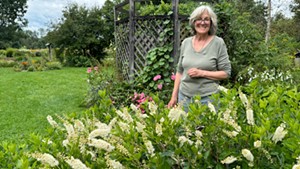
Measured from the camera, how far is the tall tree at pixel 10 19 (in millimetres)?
40531

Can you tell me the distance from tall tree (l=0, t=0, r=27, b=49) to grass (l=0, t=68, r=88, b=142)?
33025 mm

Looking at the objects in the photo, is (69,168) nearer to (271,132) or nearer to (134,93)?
(271,132)

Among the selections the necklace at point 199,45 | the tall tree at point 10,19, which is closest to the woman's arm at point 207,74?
Answer: the necklace at point 199,45

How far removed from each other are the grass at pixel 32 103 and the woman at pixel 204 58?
99.3 inches

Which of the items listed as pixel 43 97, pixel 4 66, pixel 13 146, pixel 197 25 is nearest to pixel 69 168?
A: pixel 13 146

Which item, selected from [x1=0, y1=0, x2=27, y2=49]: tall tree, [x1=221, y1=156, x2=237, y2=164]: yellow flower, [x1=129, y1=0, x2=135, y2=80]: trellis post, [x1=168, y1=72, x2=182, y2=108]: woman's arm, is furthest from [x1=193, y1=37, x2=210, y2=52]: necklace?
[x1=0, y1=0, x2=27, y2=49]: tall tree

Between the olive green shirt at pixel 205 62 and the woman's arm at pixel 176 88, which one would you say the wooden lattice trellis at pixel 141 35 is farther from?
the olive green shirt at pixel 205 62

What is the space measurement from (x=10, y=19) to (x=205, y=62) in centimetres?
4563

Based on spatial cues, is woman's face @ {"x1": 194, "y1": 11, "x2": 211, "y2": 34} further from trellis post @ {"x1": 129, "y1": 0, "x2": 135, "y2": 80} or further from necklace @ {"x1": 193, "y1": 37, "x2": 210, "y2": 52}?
trellis post @ {"x1": 129, "y1": 0, "x2": 135, "y2": 80}

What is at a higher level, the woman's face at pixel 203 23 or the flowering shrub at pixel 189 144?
the woman's face at pixel 203 23

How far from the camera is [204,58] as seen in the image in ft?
7.97

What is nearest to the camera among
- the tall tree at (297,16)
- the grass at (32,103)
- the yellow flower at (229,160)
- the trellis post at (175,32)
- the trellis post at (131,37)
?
the yellow flower at (229,160)

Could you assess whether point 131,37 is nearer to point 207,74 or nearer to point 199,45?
point 199,45

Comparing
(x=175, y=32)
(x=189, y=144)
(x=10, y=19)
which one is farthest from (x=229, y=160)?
(x=10, y=19)
